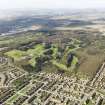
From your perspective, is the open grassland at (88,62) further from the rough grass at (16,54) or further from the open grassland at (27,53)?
the rough grass at (16,54)

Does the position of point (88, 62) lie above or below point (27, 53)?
above

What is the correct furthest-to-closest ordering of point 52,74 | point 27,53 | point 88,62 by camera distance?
point 27,53, point 88,62, point 52,74

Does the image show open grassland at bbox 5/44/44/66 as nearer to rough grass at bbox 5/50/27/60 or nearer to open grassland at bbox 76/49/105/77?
rough grass at bbox 5/50/27/60

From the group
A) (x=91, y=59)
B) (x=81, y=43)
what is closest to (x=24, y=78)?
(x=91, y=59)

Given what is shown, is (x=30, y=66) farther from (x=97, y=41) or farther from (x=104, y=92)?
(x=97, y=41)

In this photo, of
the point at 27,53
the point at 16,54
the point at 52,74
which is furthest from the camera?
the point at 27,53

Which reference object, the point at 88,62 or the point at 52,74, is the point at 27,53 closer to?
the point at 52,74

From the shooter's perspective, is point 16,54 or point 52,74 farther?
point 16,54

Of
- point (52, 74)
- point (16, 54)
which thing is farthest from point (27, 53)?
point (52, 74)

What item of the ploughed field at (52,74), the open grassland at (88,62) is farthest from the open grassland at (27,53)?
the open grassland at (88,62)

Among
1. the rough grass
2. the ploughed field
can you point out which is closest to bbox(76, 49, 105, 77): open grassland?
the ploughed field

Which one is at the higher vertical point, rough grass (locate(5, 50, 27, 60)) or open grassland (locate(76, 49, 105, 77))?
open grassland (locate(76, 49, 105, 77))
